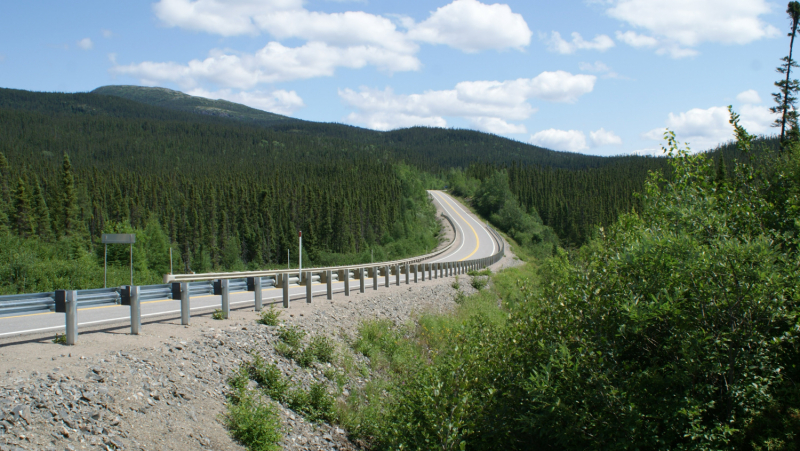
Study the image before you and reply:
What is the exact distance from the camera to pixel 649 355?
25.6 ft

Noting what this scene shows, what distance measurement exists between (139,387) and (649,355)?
7.33m

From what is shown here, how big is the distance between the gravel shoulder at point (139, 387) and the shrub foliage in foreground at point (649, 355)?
235 cm

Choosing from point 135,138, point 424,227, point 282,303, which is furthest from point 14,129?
point 282,303

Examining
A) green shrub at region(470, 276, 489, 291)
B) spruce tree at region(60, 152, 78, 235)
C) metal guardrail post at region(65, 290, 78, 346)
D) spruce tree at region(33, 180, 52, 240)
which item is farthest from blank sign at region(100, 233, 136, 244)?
spruce tree at region(60, 152, 78, 235)

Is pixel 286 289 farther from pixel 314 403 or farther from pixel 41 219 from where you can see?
pixel 41 219

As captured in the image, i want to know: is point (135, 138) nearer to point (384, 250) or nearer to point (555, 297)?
point (384, 250)

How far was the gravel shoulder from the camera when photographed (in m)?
5.93

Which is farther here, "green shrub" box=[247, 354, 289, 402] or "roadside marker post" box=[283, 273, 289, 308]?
"roadside marker post" box=[283, 273, 289, 308]

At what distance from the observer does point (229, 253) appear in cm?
8938

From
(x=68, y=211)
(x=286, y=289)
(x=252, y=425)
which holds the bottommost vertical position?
(x=252, y=425)

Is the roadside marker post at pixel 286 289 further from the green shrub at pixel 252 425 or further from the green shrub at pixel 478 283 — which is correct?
the green shrub at pixel 478 283

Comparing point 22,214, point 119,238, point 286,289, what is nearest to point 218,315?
point 286,289

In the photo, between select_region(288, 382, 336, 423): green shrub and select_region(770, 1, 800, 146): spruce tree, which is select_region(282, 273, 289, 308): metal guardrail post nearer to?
select_region(288, 382, 336, 423): green shrub

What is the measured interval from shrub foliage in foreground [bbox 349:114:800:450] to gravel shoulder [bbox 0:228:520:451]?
235 centimetres
